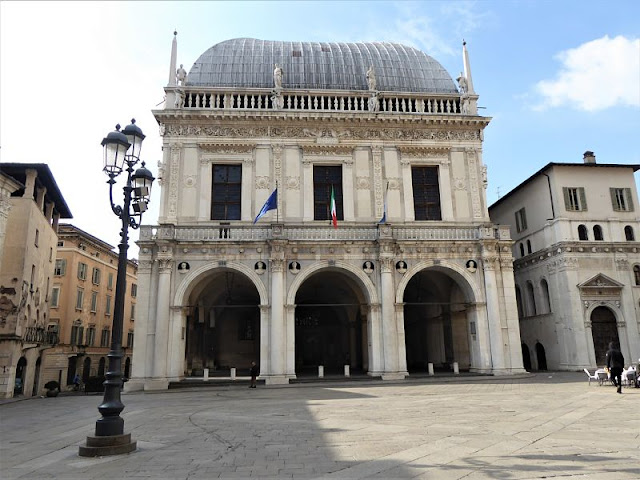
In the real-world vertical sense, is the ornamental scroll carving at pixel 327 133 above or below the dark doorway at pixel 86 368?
above

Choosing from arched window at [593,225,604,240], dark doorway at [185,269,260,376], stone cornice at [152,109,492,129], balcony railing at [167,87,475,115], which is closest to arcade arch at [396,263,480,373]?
stone cornice at [152,109,492,129]

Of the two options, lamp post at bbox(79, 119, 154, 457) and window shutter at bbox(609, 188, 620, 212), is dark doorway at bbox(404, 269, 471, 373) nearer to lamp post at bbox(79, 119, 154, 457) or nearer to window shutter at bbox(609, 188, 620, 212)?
window shutter at bbox(609, 188, 620, 212)

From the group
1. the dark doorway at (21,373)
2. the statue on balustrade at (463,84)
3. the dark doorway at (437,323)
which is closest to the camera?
the dark doorway at (21,373)

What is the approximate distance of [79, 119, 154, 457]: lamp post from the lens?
28.6ft

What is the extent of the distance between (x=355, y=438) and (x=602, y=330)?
26.6m

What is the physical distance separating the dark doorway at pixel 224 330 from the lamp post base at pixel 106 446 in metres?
20.1

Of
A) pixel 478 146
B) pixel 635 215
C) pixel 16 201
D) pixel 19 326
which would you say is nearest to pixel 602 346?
pixel 635 215

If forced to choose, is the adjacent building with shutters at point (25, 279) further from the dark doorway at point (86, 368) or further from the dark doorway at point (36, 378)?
the dark doorway at point (86, 368)

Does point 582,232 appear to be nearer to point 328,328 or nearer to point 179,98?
point 328,328

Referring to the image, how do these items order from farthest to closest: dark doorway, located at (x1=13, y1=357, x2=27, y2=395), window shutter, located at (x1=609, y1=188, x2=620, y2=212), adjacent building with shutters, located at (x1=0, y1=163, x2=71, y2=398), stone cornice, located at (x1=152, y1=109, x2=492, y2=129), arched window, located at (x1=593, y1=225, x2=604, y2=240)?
window shutter, located at (x1=609, y1=188, x2=620, y2=212) < arched window, located at (x1=593, y1=225, x2=604, y2=240) < stone cornice, located at (x1=152, y1=109, x2=492, y2=129) < dark doorway, located at (x1=13, y1=357, x2=27, y2=395) < adjacent building with shutters, located at (x1=0, y1=163, x2=71, y2=398)

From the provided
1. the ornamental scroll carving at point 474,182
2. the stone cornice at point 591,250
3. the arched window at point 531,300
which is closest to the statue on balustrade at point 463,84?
the ornamental scroll carving at point 474,182

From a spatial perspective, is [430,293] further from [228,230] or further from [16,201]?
[16,201]

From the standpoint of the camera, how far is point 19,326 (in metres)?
25.6

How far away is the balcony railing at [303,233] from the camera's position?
25422mm
